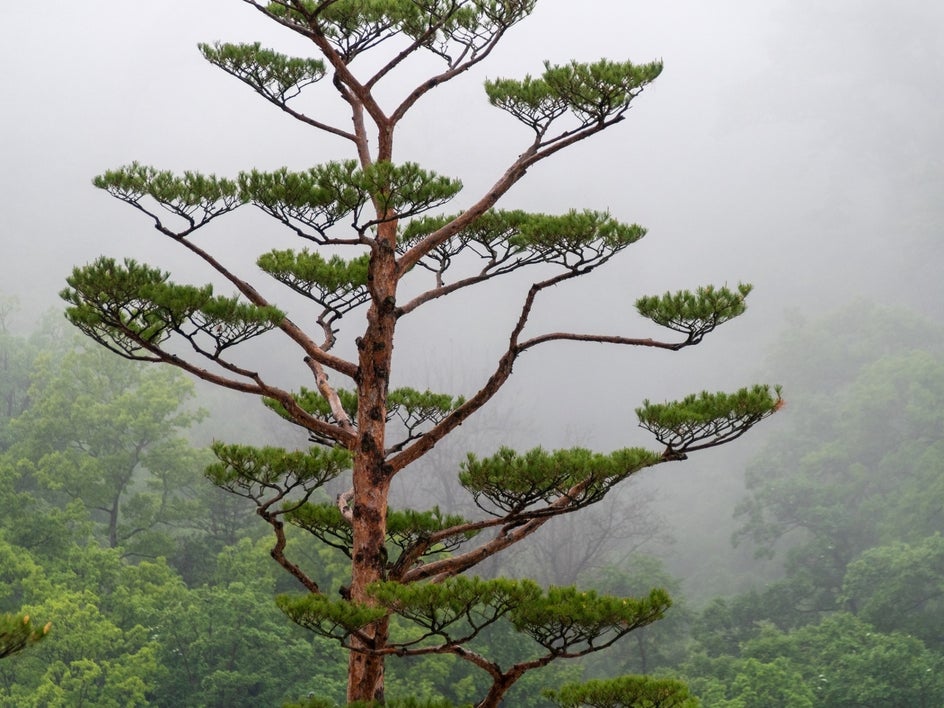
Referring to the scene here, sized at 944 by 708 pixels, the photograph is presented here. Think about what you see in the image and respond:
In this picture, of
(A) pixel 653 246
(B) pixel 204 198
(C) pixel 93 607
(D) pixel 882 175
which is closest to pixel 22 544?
(C) pixel 93 607

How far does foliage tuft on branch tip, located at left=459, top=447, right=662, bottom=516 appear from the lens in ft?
15.8

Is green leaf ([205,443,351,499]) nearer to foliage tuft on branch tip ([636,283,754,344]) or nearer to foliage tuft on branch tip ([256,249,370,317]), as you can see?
foliage tuft on branch tip ([256,249,370,317])

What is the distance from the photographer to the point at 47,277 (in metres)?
47.5

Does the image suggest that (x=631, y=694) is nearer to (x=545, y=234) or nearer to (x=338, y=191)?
(x=545, y=234)

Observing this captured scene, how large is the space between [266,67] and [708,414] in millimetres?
2893

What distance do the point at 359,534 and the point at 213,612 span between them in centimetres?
1189

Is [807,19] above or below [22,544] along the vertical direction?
above

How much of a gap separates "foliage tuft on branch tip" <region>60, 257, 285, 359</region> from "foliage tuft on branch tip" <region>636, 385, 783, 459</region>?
1.84 m

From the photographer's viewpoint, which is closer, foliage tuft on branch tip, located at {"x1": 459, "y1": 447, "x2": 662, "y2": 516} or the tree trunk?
foliage tuft on branch tip, located at {"x1": 459, "y1": 447, "x2": 662, "y2": 516}

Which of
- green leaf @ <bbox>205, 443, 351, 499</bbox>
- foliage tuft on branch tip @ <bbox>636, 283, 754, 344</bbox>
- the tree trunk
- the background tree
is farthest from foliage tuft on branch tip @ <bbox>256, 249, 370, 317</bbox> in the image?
the background tree

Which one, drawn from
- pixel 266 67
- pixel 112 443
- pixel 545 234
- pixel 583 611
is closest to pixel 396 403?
pixel 545 234

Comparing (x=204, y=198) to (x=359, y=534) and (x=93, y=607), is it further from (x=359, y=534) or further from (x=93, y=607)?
(x=93, y=607)

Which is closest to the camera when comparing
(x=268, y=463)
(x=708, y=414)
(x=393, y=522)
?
(x=708, y=414)

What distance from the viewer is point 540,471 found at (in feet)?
15.8
